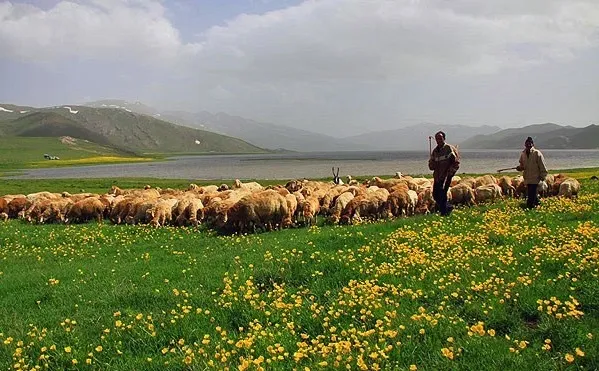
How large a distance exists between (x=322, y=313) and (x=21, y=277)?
959cm

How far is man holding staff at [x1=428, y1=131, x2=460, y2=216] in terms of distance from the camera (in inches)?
726

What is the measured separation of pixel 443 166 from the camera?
1877 cm

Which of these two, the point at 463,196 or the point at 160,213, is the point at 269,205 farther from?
the point at 463,196

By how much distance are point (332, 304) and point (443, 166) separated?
1119cm

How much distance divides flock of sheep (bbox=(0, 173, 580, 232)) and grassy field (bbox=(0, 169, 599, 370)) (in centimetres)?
501

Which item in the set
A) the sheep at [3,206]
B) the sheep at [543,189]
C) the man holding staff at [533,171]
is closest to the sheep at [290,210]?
the man holding staff at [533,171]

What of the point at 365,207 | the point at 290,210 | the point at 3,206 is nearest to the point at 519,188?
the point at 365,207

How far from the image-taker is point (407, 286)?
10.1 m

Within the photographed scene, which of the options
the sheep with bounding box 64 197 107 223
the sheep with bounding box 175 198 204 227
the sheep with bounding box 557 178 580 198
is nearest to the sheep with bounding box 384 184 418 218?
the sheep with bounding box 557 178 580 198

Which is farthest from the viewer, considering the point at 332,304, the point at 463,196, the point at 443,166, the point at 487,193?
the point at 487,193

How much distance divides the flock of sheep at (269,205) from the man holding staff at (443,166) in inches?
123

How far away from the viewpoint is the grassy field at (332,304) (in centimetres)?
720

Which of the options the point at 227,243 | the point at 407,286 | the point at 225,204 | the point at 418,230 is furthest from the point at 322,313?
the point at 225,204

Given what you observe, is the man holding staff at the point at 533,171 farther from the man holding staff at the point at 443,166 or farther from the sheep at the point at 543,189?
the sheep at the point at 543,189
